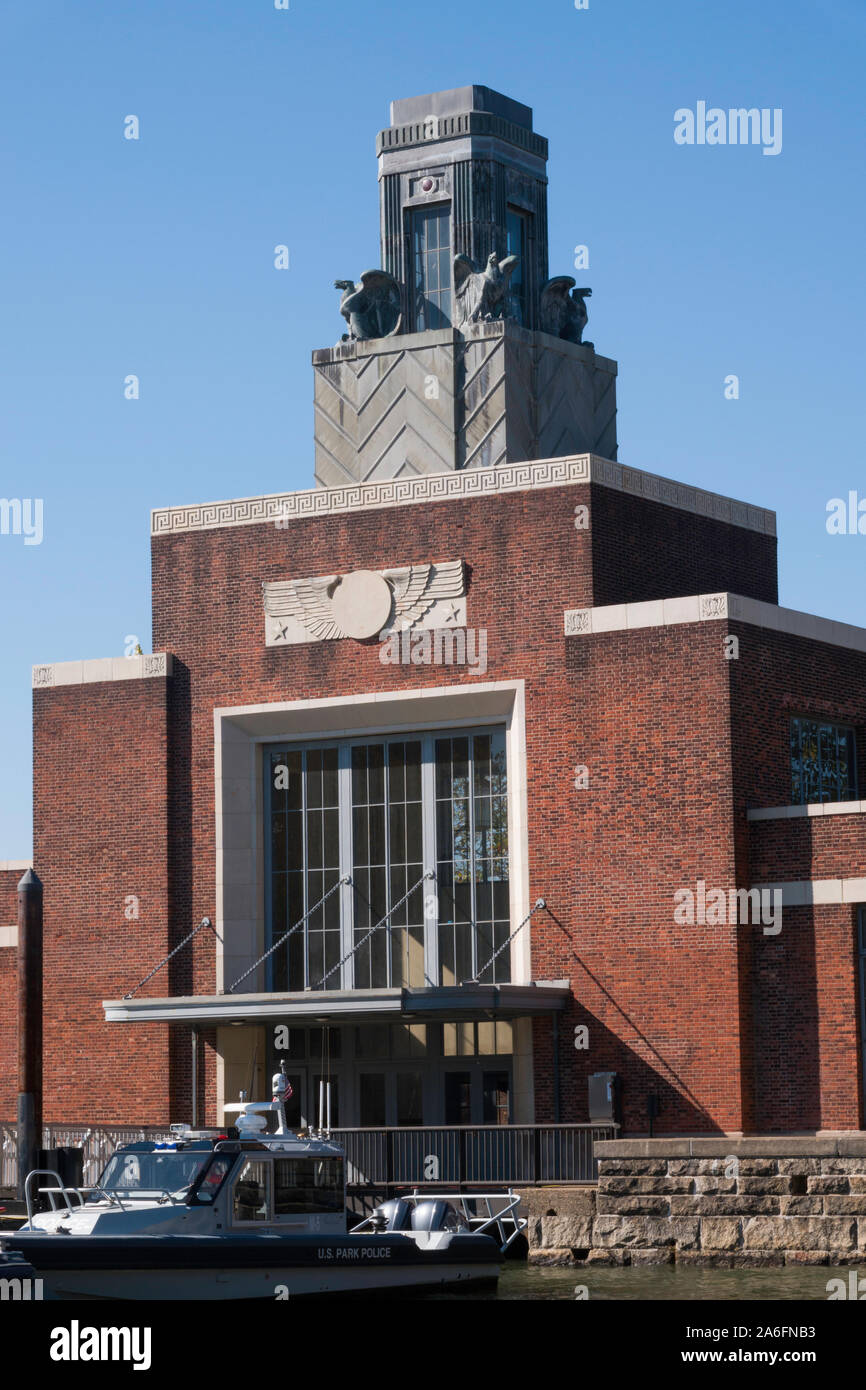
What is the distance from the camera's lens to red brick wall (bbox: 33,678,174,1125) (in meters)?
40.8

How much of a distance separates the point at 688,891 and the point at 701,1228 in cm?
731

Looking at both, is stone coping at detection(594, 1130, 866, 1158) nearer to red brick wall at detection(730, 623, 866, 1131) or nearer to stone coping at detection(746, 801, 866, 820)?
red brick wall at detection(730, 623, 866, 1131)

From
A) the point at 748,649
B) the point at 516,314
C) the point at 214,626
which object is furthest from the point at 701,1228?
the point at 516,314

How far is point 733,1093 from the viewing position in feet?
116

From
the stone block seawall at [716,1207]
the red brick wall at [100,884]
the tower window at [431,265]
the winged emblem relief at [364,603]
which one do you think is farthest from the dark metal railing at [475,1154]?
the tower window at [431,265]

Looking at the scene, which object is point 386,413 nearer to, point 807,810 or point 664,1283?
point 807,810

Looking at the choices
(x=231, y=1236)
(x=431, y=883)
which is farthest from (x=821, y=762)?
(x=231, y=1236)

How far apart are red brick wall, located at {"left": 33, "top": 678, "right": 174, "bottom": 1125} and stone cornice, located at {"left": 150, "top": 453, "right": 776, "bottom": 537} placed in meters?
3.35

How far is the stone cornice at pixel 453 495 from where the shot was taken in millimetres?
38750

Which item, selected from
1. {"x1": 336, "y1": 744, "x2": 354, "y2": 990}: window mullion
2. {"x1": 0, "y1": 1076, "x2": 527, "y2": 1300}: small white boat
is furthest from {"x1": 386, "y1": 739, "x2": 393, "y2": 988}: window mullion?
{"x1": 0, "y1": 1076, "x2": 527, "y2": 1300}: small white boat

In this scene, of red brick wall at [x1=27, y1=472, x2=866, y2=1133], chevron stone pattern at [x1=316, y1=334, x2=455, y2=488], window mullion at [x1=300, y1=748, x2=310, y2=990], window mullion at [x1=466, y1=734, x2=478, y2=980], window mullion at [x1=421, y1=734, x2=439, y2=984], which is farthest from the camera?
chevron stone pattern at [x1=316, y1=334, x2=455, y2=488]

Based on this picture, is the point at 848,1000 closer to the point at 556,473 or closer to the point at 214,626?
the point at 556,473

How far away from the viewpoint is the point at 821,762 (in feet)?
130

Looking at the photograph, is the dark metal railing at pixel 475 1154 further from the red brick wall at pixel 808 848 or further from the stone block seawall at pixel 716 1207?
the red brick wall at pixel 808 848
